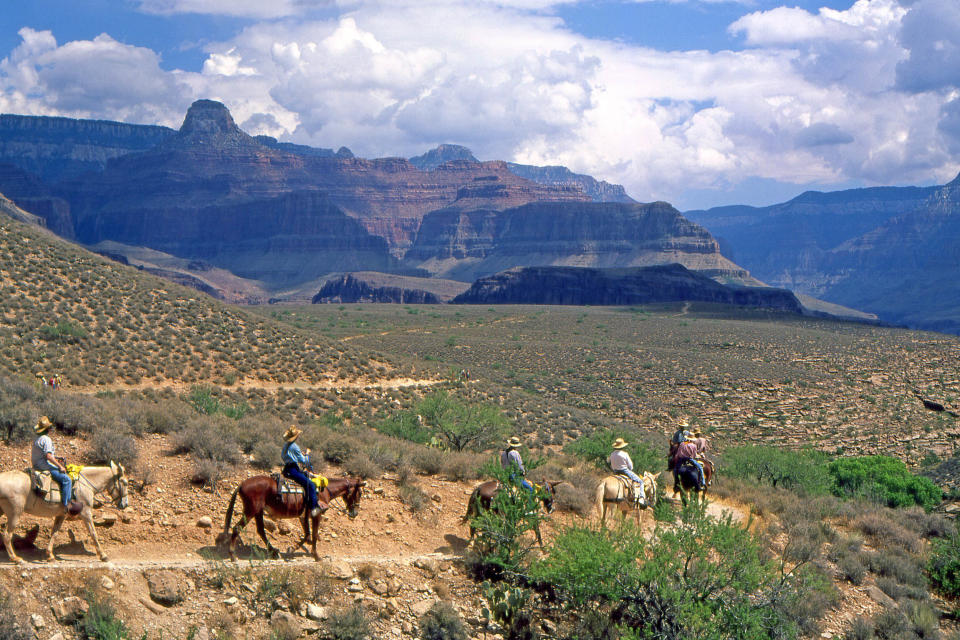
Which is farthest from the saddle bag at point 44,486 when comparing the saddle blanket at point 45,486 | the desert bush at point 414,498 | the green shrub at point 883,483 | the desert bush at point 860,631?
the green shrub at point 883,483

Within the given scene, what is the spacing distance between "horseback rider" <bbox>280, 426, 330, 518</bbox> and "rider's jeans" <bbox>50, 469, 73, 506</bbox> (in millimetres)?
3009

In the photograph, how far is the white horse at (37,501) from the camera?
1093cm

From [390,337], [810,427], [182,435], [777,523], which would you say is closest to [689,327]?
[390,337]

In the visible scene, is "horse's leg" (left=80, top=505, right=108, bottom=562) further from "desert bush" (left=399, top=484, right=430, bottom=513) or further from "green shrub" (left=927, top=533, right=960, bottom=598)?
"green shrub" (left=927, top=533, right=960, bottom=598)

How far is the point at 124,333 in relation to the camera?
1491 inches

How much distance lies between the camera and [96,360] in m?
33.6

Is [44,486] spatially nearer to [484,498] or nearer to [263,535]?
[263,535]

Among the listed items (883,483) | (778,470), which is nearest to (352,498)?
(778,470)

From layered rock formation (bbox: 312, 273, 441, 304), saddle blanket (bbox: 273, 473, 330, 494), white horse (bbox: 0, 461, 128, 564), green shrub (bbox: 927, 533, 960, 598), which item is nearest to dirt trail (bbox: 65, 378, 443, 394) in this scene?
white horse (bbox: 0, 461, 128, 564)

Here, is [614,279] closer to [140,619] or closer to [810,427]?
[810,427]

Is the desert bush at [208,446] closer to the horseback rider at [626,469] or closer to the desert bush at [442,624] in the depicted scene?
the desert bush at [442,624]

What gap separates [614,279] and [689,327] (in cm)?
8685

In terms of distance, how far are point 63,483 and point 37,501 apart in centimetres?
40

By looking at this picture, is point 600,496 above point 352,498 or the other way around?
above
